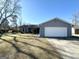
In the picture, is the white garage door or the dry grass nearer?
the dry grass

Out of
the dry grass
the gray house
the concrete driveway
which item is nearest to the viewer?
the dry grass

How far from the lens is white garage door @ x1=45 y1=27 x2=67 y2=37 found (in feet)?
84.9

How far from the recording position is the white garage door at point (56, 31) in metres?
25.9

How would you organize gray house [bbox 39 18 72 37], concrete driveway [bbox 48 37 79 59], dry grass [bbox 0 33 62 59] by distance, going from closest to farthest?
dry grass [bbox 0 33 62 59] < concrete driveway [bbox 48 37 79 59] < gray house [bbox 39 18 72 37]

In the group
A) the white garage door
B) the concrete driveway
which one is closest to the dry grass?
the concrete driveway

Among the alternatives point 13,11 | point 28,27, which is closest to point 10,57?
point 13,11

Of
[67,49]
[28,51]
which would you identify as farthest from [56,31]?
[28,51]

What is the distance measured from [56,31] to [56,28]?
0.59 meters

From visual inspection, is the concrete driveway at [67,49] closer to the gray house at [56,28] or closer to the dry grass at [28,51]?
the dry grass at [28,51]

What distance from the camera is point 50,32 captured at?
26.2 meters

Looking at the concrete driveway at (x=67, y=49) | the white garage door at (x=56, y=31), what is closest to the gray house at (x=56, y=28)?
the white garage door at (x=56, y=31)

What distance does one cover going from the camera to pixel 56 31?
26094 mm

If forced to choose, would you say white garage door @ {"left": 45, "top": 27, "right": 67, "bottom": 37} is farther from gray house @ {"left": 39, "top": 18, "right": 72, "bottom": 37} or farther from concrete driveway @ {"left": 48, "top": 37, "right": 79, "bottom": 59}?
concrete driveway @ {"left": 48, "top": 37, "right": 79, "bottom": 59}

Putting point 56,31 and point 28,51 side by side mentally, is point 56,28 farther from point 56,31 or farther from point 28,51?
point 28,51
